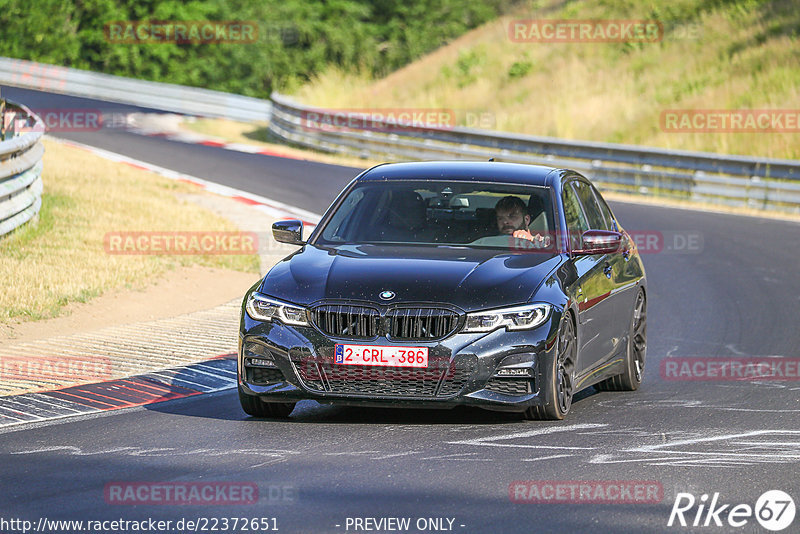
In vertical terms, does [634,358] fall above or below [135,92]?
above

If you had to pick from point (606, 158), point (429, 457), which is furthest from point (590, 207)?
point (606, 158)

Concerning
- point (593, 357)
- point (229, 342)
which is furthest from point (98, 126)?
point (593, 357)

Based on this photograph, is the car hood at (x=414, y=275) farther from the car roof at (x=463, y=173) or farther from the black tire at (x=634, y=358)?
the black tire at (x=634, y=358)

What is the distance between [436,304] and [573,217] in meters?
2.00

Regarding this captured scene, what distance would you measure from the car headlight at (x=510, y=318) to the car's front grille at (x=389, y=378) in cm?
20

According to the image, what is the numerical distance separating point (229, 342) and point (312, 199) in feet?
40.1

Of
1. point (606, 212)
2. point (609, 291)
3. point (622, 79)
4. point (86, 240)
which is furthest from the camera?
point (622, 79)

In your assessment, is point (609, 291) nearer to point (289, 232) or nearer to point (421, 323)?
point (421, 323)

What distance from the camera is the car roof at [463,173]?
9.55m

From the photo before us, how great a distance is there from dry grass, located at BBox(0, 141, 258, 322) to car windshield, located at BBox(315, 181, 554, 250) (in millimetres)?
4400

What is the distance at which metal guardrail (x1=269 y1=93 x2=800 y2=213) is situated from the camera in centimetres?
2630

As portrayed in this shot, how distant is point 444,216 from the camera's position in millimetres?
9328

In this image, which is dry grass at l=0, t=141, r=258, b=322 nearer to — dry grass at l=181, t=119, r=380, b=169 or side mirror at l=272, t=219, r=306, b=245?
side mirror at l=272, t=219, r=306, b=245

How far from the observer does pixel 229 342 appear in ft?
39.7
